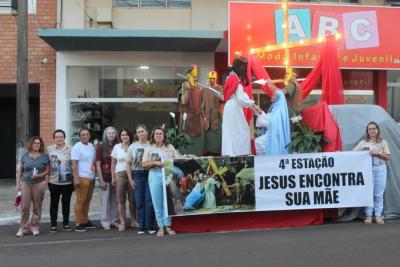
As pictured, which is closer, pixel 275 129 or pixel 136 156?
pixel 136 156

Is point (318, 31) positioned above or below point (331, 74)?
above

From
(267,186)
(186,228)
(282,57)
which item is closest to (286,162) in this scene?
(267,186)

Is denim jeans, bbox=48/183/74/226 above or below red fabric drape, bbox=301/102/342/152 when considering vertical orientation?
below

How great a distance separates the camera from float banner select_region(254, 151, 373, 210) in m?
7.82

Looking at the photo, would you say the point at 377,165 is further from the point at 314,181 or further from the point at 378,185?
the point at 314,181

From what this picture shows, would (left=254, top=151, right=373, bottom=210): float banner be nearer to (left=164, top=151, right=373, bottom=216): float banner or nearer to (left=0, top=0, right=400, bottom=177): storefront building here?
(left=164, top=151, right=373, bottom=216): float banner

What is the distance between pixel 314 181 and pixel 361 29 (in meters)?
6.59

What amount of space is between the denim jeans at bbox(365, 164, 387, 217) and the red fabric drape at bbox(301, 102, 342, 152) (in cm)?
67

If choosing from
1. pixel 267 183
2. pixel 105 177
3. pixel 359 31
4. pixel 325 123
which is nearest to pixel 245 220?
pixel 267 183

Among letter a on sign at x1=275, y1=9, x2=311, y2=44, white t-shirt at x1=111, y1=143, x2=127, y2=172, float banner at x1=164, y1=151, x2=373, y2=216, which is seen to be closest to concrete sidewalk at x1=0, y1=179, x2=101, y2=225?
white t-shirt at x1=111, y1=143, x2=127, y2=172

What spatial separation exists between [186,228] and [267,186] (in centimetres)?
140

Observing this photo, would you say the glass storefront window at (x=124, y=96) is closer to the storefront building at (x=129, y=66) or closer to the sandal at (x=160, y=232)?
the storefront building at (x=129, y=66)

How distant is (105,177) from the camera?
8.22 meters

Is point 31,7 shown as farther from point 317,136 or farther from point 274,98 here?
point 317,136
